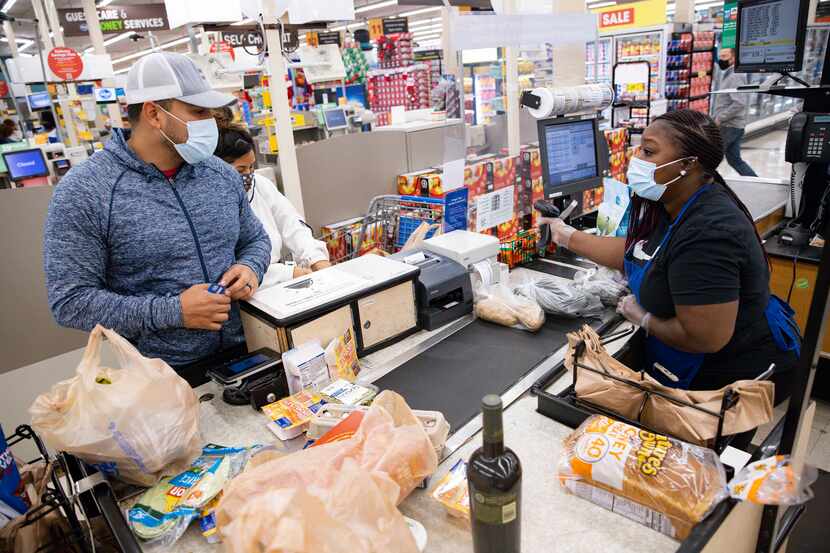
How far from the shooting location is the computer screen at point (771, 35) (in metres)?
3.10

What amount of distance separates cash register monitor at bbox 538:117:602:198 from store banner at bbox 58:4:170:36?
787 centimetres

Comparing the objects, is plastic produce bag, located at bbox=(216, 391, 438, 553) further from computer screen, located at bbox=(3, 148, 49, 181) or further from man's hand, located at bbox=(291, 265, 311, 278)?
computer screen, located at bbox=(3, 148, 49, 181)

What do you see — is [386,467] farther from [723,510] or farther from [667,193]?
[667,193]

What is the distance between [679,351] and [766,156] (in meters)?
10.7

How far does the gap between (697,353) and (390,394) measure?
108 centimetres

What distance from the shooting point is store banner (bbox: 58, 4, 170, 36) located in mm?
8219

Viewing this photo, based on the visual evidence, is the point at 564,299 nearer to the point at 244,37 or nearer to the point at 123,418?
the point at 123,418

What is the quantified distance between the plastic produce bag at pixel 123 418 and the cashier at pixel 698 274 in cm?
131

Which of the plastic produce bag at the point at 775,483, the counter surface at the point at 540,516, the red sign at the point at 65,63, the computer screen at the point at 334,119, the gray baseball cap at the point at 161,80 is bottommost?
the counter surface at the point at 540,516

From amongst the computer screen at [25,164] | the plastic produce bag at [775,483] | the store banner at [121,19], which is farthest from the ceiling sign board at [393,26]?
the plastic produce bag at [775,483]

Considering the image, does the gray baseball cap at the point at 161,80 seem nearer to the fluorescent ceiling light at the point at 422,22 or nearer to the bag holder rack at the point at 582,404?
the bag holder rack at the point at 582,404

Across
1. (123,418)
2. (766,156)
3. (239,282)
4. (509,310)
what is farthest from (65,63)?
(766,156)

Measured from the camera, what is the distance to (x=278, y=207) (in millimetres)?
3029

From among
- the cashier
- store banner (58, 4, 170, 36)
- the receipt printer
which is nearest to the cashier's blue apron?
the cashier
